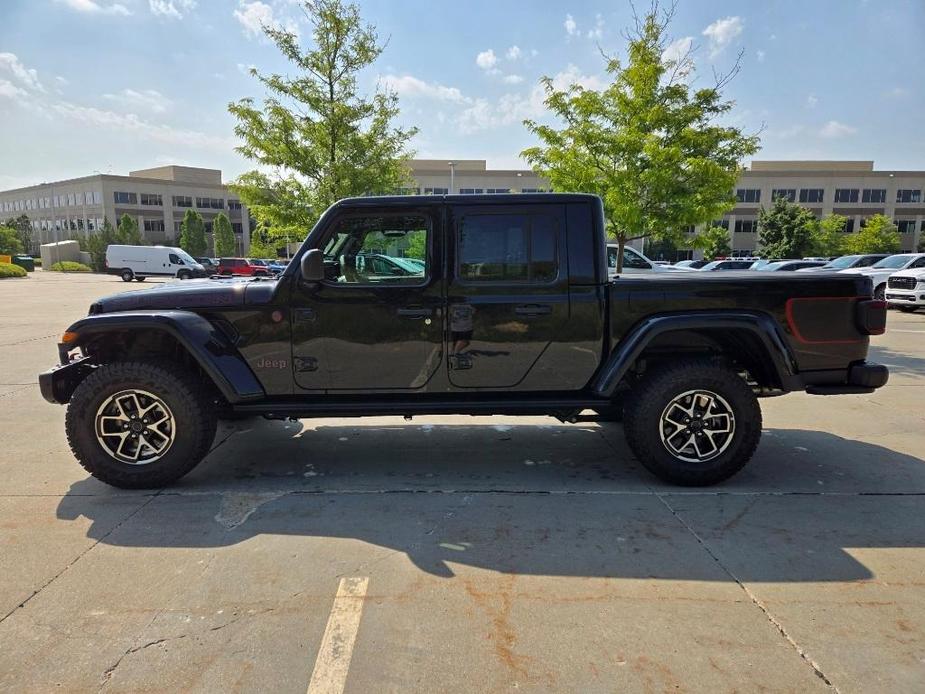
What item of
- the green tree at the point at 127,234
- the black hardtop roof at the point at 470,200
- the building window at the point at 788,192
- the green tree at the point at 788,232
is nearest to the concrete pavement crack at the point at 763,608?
the black hardtop roof at the point at 470,200

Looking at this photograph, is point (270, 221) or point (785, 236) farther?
point (785, 236)

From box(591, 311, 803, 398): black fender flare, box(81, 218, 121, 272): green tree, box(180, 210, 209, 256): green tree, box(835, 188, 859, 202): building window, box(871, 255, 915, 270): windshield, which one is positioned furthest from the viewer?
box(180, 210, 209, 256): green tree

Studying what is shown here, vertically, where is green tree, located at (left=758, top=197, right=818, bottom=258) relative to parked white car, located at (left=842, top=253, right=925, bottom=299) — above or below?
above

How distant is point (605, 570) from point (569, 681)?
2.81 ft

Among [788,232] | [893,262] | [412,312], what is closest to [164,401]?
[412,312]

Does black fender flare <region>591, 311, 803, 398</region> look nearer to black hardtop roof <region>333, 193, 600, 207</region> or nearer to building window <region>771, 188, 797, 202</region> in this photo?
black hardtop roof <region>333, 193, 600, 207</region>

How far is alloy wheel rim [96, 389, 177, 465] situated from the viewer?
392 centimetres

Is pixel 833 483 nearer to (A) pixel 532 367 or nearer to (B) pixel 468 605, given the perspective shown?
(A) pixel 532 367

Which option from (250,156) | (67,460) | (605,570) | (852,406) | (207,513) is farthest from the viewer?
(250,156)

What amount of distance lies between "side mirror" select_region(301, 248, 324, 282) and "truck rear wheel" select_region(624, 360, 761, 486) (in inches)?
90.5

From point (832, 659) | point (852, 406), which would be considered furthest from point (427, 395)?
point (852, 406)

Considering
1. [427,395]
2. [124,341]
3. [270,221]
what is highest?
[270,221]

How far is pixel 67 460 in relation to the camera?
15.2 feet

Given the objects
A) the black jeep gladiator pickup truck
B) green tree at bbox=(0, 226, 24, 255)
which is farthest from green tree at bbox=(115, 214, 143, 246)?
the black jeep gladiator pickup truck
